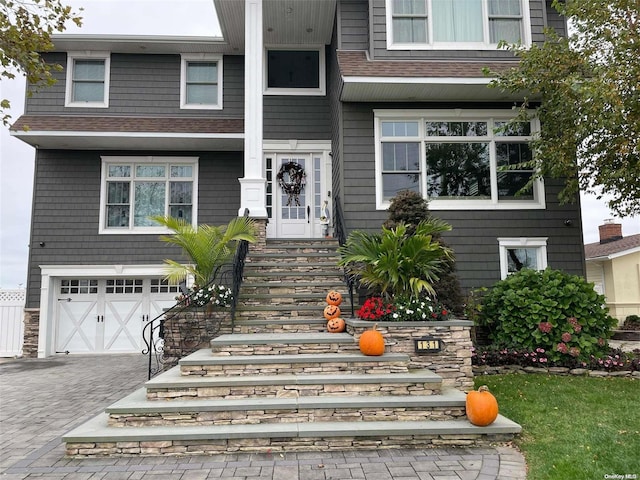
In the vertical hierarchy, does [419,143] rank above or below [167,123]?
below

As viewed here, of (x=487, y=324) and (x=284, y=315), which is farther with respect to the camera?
(x=487, y=324)

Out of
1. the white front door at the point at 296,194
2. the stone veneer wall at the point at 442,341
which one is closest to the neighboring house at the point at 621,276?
the white front door at the point at 296,194

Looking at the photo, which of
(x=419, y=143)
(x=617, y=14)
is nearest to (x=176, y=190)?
(x=419, y=143)

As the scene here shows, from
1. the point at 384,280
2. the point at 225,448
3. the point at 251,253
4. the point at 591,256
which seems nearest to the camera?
the point at 225,448

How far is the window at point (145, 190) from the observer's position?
10625 mm

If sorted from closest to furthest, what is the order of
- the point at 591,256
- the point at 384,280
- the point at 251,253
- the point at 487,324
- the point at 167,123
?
the point at 384,280, the point at 487,324, the point at 251,253, the point at 167,123, the point at 591,256

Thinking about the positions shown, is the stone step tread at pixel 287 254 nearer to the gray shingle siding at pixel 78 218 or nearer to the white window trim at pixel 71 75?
the gray shingle siding at pixel 78 218

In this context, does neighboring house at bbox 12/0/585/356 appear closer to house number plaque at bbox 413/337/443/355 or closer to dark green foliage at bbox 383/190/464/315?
dark green foliage at bbox 383/190/464/315

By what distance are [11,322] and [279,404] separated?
31.5 feet

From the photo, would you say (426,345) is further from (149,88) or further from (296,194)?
(149,88)

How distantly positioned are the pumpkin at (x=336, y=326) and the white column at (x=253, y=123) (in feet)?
9.54

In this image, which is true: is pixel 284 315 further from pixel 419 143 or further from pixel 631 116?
pixel 631 116

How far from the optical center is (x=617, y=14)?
21.6 ft

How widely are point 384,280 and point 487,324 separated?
2.68 m
